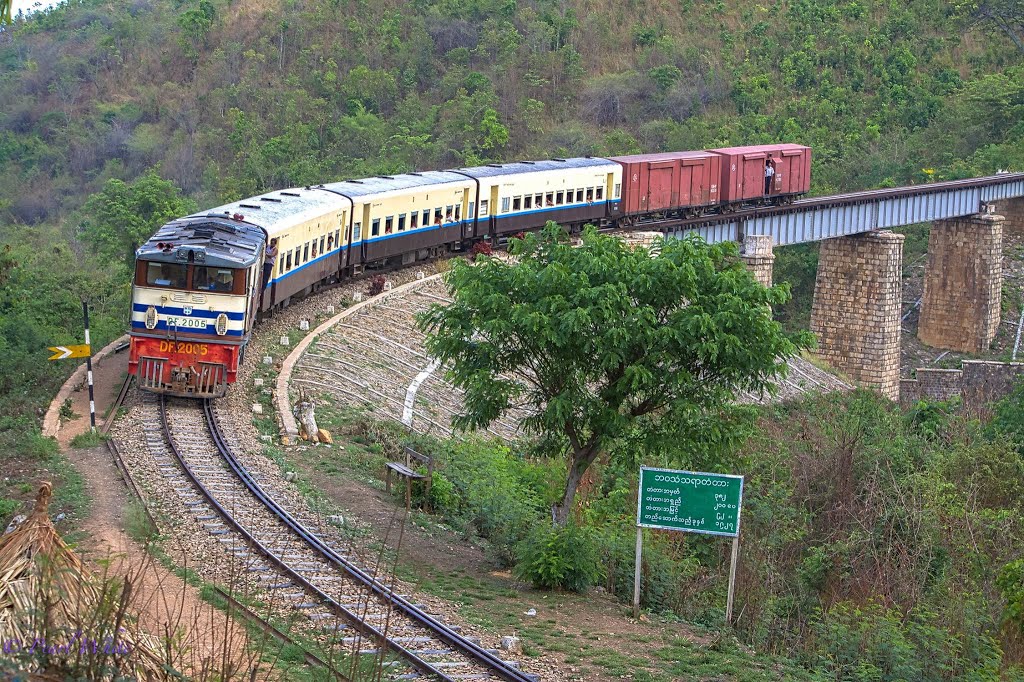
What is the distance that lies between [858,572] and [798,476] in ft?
21.9

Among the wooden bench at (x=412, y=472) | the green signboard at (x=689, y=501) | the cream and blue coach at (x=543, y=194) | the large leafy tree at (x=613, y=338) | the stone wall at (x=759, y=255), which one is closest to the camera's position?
the green signboard at (x=689, y=501)

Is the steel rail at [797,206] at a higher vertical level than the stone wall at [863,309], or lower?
higher

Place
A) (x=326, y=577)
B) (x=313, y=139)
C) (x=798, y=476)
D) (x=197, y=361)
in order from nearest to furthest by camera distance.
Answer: (x=326, y=577) < (x=197, y=361) < (x=798, y=476) < (x=313, y=139)

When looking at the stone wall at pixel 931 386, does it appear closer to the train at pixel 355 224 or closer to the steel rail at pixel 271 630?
the train at pixel 355 224

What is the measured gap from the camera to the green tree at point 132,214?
170 feet

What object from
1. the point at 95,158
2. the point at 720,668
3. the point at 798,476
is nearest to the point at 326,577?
the point at 720,668

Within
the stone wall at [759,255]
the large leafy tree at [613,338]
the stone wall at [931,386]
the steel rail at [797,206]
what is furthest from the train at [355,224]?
the stone wall at [931,386]

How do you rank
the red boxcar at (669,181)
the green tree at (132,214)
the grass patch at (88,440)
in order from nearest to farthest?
the grass patch at (88,440) < the red boxcar at (669,181) < the green tree at (132,214)

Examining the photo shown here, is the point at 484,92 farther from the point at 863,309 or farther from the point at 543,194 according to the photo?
the point at 543,194

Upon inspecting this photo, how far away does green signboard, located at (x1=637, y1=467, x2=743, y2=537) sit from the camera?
50.0 ft

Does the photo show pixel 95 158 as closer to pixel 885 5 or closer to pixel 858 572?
pixel 885 5

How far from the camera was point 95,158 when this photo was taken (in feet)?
269

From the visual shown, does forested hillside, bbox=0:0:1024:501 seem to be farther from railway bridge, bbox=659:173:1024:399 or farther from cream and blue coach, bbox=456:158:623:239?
cream and blue coach, bbox=456:158:623:239

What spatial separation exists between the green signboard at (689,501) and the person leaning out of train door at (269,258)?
40.0ft
